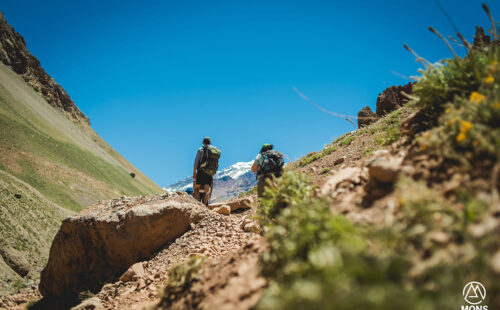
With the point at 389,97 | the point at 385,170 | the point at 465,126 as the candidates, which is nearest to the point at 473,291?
the point at 385,170

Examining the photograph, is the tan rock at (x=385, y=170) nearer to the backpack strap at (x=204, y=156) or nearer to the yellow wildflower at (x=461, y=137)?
the yellow wildflower at (x=461, y=137)

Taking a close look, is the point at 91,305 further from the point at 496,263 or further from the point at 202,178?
the point at 496,263

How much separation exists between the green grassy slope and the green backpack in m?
14.9

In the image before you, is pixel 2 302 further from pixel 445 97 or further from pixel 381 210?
pixel 445 97

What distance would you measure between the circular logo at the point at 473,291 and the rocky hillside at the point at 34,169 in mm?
19244

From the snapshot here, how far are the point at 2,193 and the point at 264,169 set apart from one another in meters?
30.0

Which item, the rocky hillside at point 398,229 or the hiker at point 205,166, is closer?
the rocky hillside at point 398,229

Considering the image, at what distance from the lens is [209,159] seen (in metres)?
9.93

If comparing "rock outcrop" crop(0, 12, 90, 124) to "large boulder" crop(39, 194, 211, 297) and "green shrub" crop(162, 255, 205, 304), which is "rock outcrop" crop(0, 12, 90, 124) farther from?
"green shrub" crop(162, 255, 205, 304)

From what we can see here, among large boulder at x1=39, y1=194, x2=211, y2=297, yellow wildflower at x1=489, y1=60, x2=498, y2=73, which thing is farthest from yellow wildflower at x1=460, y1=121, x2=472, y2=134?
large boulder at x1=39, y1=194, x2=211, y2=297

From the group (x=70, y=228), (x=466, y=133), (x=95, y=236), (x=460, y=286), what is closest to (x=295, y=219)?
(x=460, y=286)

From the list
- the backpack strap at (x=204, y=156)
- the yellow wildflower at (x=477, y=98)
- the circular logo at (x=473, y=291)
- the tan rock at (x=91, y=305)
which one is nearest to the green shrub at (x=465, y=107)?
the yellow wildflower at (x=477, y=98)

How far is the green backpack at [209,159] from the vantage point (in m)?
9.89

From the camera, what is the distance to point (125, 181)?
90.9 metres
